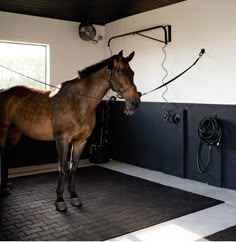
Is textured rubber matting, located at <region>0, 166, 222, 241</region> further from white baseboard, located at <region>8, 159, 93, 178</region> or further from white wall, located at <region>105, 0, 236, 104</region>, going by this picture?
white wall, located at <region>105, 0, 236, 104</region>

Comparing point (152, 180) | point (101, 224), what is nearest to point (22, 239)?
point (101, 224)

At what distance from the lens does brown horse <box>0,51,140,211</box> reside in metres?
3.45

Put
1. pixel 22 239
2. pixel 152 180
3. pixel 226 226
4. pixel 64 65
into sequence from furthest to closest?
pixel 64 65 → pixel 152 180 → pixel 226 226 → pixel 22 239

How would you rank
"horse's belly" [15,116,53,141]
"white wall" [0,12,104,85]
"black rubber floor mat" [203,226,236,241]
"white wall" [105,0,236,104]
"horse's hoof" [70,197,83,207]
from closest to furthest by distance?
"black rubber floor mat" [203,226,236,241]
"horse's hoof" [70,197,83,207]
"horse's belly" [15,116,53,141]
"white wall" [105,0,236,104]
"white wall" [0,12,104,85]

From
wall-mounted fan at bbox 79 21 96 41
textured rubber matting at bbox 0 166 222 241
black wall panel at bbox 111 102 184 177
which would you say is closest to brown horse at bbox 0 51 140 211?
textured rubber matting at bbox 0 166 222 241

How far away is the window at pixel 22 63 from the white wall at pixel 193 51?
165 cm

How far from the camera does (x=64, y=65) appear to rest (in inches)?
231

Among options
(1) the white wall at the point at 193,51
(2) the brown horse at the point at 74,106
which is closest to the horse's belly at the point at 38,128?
(2) the brown horse at the point at 74,106

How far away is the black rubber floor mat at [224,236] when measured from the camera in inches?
109

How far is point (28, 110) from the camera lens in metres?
3.94

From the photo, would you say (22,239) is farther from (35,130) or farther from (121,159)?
(121,159)

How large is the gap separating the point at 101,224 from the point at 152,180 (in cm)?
181

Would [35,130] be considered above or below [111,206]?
above

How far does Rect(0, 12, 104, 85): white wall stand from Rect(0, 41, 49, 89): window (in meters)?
0.15
